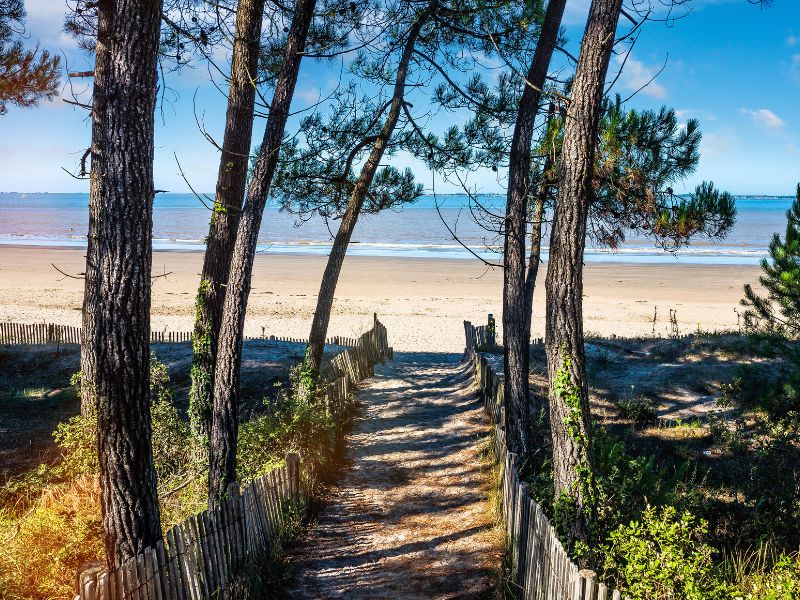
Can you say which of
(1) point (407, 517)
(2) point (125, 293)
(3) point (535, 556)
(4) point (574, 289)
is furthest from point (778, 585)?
(2) point (125, 293)

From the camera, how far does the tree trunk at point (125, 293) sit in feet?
15.3

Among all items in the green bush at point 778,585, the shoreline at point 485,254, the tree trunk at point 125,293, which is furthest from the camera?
the shoreline at point 485,254

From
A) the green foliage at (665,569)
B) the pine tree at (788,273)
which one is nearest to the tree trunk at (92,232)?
the green foliage at (665,569)

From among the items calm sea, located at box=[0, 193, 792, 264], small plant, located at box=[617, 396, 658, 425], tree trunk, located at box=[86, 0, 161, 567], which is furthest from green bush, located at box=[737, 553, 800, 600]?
calm sea, located at box=[0, 193, 792, 264]

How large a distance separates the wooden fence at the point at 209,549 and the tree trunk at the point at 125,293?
12.4 inches

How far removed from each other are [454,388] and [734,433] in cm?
509

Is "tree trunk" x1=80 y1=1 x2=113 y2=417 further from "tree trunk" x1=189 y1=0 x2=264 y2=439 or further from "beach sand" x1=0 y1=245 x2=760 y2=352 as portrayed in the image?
"beach sand" x1=0 y1=245 x2=760 y2=352

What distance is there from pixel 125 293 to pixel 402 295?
2755cm

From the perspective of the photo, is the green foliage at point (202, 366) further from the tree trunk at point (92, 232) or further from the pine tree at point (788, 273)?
the pine tree at point (788, 273)

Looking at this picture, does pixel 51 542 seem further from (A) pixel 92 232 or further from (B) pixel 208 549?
(A) pixel 92 232

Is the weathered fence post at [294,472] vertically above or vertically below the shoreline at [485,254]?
below

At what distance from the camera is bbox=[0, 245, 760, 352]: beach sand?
922 inches

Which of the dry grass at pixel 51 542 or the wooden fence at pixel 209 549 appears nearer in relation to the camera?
the wooden fence at pixel 209 549

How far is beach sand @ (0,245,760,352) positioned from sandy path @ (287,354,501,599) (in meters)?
8.77
